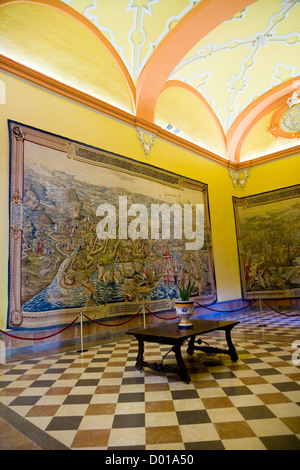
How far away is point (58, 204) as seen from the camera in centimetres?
737

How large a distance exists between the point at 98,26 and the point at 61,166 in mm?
4129

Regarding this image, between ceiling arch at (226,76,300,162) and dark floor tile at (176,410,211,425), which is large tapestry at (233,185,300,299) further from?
dark floor tile at (176,410,211,425)

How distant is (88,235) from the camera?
7836 millimetres

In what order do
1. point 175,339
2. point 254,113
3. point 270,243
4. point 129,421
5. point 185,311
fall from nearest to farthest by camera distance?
point 129,421 → point 175,339 → point 185,311 → point 270,243 → point 254,113

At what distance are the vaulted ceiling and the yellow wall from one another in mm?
331

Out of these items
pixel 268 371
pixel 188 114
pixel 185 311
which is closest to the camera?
pixel 268 371

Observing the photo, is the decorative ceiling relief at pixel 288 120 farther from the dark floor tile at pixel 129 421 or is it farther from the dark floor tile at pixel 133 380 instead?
the dark floor tile at pixel 129 421

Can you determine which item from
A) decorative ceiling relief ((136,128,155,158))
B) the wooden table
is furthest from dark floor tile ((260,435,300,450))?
decorative ceiling relief ((136,128,155,158))

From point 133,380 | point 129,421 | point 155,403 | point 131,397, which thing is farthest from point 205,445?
point 133,380

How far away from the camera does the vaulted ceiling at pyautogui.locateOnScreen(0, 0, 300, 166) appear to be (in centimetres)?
770

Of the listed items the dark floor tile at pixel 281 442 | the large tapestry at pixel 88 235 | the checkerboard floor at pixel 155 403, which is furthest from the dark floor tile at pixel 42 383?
the dark floor tile at pixel 281 442

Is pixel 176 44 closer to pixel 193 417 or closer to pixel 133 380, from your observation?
pixel 133 380

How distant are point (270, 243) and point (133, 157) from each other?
23.5 feet

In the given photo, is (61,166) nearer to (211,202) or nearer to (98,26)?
(98,26)
